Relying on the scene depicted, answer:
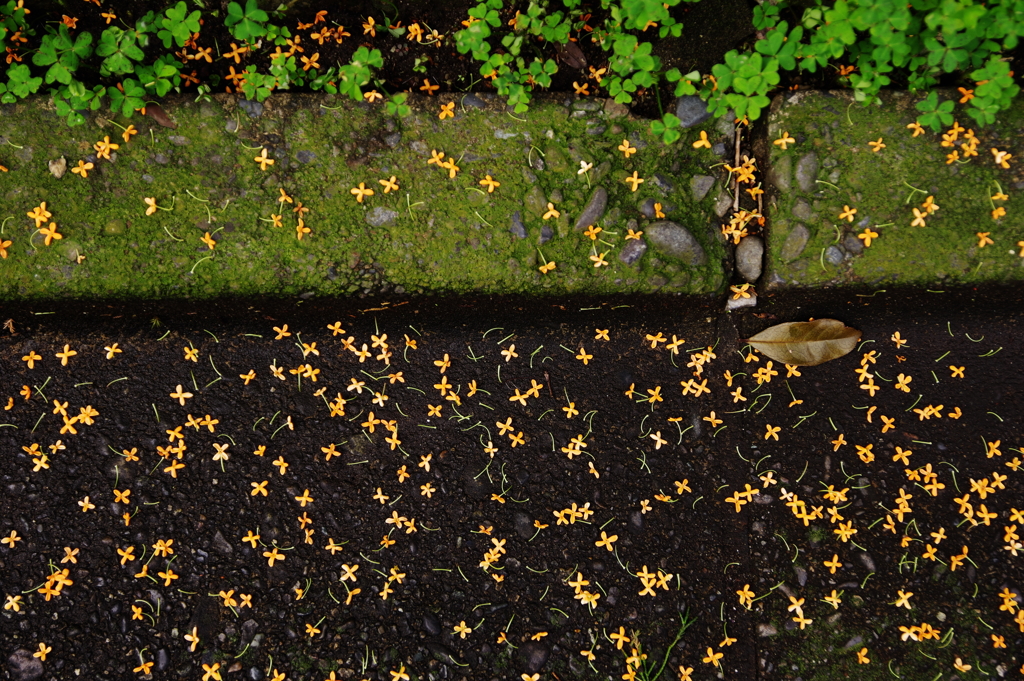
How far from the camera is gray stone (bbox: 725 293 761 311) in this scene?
2.73 meters

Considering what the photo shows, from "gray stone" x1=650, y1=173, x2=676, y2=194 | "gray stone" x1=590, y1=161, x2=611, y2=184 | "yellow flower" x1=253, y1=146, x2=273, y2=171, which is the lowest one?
"gray stone" x1=650, y1=173, x2=676, y2=194

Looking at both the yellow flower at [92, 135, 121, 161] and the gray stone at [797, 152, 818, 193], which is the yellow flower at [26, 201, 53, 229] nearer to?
the yellow flower at [92, 135, 121, 161]

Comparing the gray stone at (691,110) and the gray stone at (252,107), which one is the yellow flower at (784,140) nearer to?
the gray stone at (691,110)

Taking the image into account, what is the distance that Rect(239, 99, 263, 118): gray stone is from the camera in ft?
8.41

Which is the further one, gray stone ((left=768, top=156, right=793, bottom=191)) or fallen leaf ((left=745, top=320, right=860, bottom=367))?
fallen leaf ((left=745, top=320, right=860, bottom=367))

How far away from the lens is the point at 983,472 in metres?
2.79

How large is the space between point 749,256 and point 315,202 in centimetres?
199

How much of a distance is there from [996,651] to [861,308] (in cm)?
170

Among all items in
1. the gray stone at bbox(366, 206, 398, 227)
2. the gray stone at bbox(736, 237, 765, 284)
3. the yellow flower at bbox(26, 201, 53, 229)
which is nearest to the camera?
the yellow flower at bbox(26, 201, 53, 229)

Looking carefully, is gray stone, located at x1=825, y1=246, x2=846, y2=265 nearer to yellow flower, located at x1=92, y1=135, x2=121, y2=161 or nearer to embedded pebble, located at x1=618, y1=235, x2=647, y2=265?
→ embedded pebble, located at x1=618, y1=235, x2=647, y2=265

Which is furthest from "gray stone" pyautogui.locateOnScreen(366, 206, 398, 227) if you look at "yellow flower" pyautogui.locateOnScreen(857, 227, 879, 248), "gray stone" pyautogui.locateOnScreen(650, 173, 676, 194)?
"yellow flower" pyautogui.locateOnScreen(857, 227, 879, 248)

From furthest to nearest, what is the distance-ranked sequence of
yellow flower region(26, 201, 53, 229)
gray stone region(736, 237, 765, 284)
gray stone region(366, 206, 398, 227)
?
gray stone region(736, 237, 765, 284), gray stone region(366, 206, 398, 227), yellow flower region(26, 201, 53, 229)

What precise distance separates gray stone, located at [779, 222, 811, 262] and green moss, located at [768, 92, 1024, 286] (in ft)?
0.06

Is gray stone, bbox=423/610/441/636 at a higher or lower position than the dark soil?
lower
